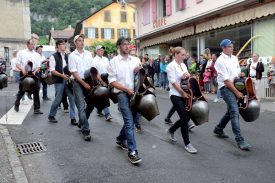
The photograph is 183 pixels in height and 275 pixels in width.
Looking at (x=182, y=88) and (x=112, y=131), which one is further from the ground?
(x=182, y=88)

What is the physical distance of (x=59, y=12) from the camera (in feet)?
337

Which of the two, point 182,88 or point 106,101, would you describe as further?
point 106,101

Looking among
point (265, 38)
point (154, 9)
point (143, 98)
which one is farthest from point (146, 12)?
point (143, 98)

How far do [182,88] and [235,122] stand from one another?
→ 107cm

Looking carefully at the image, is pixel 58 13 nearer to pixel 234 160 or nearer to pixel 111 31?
pixel 111 31

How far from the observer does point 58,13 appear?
339 ft

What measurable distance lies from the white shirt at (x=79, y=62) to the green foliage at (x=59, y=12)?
300 feet

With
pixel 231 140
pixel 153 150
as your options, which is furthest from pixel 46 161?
pixel 231 140

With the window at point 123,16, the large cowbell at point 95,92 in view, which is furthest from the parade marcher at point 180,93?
the window at point 123,16

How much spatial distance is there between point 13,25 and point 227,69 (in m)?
37.1

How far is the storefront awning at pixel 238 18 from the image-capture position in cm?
1252

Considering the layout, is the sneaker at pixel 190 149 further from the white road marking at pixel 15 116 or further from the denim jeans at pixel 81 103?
the white road marking at pixel 15 116

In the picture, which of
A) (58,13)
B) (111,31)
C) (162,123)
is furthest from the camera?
(58,13)

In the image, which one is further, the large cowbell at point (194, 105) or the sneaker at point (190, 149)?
the large cowbell at point (194, 105)
